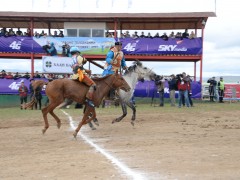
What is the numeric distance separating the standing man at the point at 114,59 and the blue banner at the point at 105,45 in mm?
19948

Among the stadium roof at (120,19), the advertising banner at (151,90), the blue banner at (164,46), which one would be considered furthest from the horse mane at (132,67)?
the blue banner at (164,46)

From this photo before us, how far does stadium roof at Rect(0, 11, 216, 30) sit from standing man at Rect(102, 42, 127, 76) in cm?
2000

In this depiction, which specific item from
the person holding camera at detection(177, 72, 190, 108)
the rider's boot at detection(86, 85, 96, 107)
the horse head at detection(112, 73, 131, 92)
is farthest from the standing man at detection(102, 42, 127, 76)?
the person holding camera at detection(177, 72, 190, 108)

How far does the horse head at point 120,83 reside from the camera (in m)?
14.2

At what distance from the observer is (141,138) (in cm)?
1194

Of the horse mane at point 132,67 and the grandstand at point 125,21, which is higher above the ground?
the grandstand at point 125,21

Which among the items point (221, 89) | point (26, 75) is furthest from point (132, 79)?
point (26, 75)

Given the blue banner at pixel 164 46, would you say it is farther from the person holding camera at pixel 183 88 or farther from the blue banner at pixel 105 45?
the person holding camera at pixel 183 88

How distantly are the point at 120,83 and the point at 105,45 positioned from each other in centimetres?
2172

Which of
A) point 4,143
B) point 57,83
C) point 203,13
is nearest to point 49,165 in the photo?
point 4,143

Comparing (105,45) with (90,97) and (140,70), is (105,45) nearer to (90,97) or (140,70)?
(140,70)

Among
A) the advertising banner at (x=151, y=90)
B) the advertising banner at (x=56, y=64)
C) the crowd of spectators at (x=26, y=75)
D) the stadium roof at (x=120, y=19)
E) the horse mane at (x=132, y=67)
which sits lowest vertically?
the advertising banner at (x=151, y=90)

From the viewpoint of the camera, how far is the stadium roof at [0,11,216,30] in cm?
3491

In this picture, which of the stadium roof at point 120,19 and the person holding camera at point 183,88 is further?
the stadium roof at point 120,19
